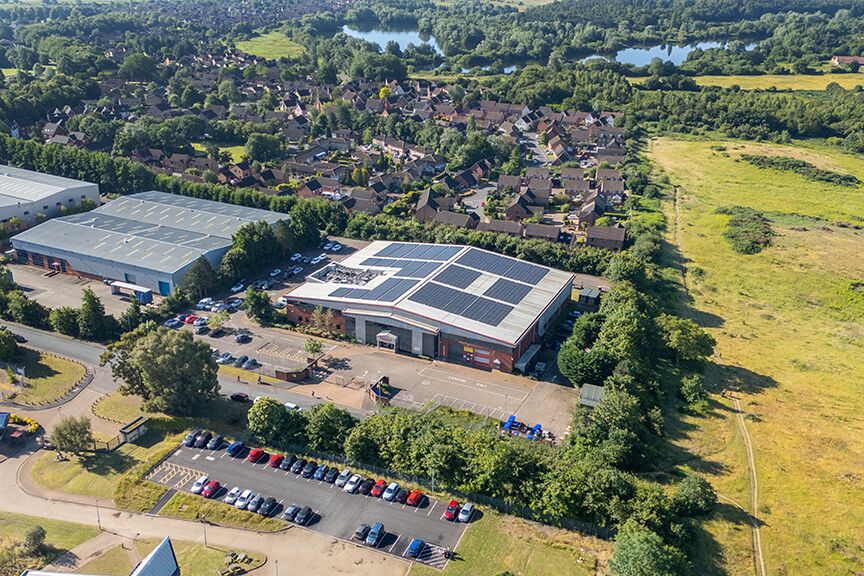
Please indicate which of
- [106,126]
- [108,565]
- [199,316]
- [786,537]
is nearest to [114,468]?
[108,565]

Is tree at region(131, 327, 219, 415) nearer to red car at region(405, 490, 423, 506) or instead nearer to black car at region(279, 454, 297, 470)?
black car at region(279, 454, 297, 470)

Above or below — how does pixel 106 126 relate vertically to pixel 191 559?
above

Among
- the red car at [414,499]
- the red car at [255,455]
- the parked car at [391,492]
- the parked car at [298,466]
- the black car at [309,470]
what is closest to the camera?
the red car at [414,499]

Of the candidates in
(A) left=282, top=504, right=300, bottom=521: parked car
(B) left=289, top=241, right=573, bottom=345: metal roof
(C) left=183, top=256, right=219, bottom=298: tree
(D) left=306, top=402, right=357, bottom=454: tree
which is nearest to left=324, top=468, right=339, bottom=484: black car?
(D) left=306, top=402, right=357, bottom=454: tree

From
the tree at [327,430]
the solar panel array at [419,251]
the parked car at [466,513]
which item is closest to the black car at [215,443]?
the tree at [327,430]

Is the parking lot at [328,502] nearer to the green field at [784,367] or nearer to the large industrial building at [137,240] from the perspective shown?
the green field at [784,367]

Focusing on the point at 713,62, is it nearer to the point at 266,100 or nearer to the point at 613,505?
the point at 266,100

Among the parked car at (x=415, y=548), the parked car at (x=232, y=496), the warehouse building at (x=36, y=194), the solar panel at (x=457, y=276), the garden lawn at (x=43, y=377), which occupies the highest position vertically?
the warehouse building at (x=36, y=194)

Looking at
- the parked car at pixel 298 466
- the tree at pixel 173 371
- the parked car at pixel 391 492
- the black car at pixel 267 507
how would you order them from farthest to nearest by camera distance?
the tree at pixel 173 371
the parked car at pixel 298 466
the parked car at pixel 391 492
the black car at pixel 267 507
